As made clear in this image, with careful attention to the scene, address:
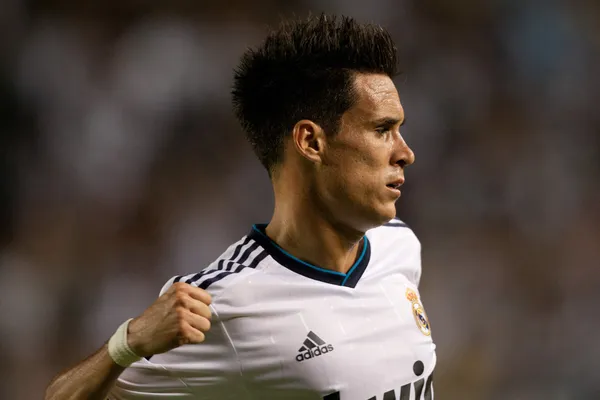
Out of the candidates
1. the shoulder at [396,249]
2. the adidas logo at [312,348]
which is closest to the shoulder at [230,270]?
the adidas logo at [312,348]

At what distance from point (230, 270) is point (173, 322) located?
0.49 m

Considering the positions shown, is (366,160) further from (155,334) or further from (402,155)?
(155,334)

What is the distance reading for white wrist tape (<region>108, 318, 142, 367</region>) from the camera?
2.18m

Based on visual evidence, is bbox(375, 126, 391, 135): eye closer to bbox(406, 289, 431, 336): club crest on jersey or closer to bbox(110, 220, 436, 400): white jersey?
bbox(110, 220, 436, 400): white jersey

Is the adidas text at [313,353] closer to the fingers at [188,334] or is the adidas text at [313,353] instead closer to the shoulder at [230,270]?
the shoulder at [230,270]

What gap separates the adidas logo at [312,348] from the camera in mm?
2414

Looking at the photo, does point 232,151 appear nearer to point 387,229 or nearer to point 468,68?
point 468,68

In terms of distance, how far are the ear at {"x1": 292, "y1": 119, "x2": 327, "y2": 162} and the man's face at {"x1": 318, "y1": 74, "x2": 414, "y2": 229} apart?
0.03 meters

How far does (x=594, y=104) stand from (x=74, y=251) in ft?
12.4

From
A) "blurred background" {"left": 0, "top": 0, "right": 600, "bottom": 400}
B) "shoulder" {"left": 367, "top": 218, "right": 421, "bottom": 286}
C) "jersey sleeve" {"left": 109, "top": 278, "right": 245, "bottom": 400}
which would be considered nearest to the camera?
"jersey sleeve" {"left": 109, "top": 278, "right": 245, "bottom": 400}

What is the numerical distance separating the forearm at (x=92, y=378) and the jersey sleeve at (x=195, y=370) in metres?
0.16

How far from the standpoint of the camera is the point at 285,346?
2.42 meters

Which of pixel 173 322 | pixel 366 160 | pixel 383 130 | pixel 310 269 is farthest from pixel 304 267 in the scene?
pixel 173 322

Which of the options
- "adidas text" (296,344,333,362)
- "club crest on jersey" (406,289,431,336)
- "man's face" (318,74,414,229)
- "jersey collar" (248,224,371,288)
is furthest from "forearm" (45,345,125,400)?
"club crest on jersey" (406,289,431,336)
